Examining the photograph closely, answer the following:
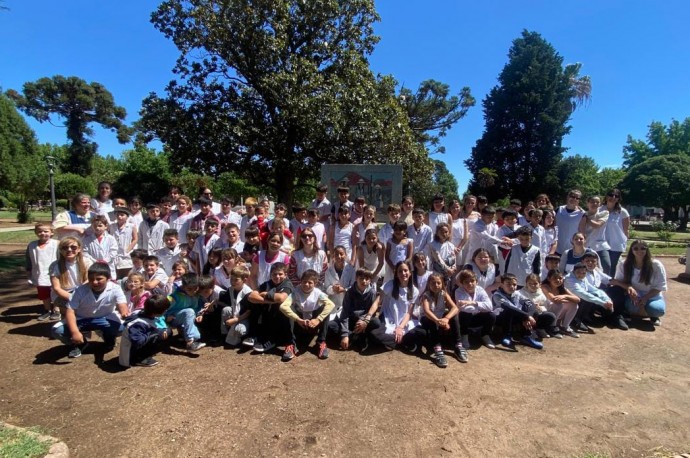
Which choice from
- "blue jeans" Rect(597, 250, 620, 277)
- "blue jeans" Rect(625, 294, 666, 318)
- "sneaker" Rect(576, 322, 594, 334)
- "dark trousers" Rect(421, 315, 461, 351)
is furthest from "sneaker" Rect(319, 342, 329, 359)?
"blue jeans" Rect(597, 250, 620, 277)

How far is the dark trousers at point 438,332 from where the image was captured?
478cm

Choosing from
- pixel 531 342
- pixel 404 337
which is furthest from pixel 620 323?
pixel 404 337

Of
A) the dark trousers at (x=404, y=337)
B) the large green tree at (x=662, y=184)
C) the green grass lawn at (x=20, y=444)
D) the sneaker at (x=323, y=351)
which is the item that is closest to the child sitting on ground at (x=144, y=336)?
the green grass lawn at (x=20, y=444)

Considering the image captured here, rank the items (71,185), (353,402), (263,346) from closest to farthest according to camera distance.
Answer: (353,402)
(263,346)
(71,185)

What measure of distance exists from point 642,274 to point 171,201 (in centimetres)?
809

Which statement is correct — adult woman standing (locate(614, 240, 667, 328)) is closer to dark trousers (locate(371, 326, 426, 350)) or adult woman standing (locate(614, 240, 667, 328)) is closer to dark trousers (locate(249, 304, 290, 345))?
dark trousers (locate(371, 326, 426, 350))

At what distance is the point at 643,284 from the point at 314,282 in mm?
5216

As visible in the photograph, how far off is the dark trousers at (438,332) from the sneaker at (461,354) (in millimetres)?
103

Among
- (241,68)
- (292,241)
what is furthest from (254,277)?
(241,68)

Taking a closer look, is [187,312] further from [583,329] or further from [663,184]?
[663,184]

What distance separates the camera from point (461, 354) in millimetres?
4633

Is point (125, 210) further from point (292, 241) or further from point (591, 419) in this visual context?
point (591, 419)

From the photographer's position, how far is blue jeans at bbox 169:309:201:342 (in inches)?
182

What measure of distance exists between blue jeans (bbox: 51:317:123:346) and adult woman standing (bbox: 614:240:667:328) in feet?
23.5
